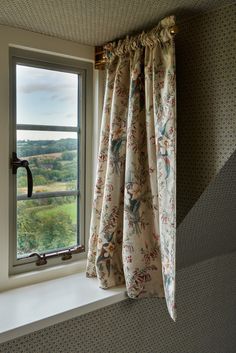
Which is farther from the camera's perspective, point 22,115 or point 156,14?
point 22,115

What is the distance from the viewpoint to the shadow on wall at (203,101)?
1253 millimetres

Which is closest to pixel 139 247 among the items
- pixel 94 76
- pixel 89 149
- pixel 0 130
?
pixel 89 149

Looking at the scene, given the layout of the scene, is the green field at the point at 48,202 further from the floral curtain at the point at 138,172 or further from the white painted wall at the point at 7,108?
the floral curtain at the point at 138,172

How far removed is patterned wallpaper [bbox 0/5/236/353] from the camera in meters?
1.27

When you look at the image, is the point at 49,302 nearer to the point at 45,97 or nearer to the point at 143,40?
the point at 45,97

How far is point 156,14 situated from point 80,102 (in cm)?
56

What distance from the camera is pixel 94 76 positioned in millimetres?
1724

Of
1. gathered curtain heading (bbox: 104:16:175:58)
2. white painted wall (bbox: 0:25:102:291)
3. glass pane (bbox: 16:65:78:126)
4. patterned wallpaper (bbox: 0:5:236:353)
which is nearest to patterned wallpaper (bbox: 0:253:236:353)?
patterned wallpaper (bbox: 0:5:236:353)

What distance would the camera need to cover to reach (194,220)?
1587 millimetres

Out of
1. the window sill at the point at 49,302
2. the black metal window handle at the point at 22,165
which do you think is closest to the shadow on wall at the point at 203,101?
the window sill at the point at 49,302

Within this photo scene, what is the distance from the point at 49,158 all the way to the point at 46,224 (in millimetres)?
300

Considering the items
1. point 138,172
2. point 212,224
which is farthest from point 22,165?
Answer: point 212,224

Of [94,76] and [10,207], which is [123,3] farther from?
[10,207]

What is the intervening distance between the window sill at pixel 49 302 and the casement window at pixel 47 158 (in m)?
0.12
